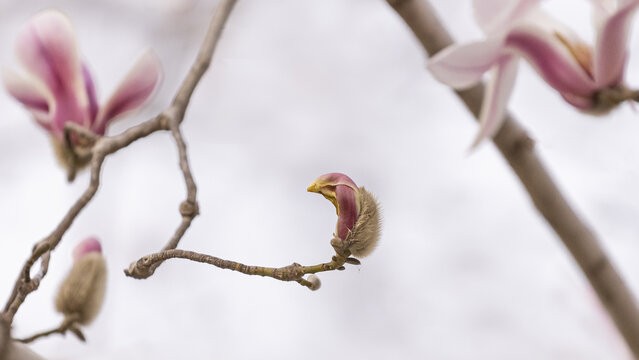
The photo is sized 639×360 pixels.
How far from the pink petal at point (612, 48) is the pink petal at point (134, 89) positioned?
8.5 inches

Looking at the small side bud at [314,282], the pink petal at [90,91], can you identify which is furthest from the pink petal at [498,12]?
the pink petal at [90,91]

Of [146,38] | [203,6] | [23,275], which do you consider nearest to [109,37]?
[146,38]

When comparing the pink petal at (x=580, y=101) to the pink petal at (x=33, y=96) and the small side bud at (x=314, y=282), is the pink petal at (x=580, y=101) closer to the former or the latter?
the small side bud at (x=314, y=282)

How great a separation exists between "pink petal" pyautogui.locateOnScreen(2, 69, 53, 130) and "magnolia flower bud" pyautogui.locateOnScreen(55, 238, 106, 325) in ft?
0.28

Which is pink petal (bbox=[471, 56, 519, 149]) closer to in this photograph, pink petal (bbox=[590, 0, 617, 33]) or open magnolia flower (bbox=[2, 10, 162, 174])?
pink petal (bbox=[590, 0, 617, 33])

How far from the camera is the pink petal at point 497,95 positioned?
230 millimetres

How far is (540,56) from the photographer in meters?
0.25

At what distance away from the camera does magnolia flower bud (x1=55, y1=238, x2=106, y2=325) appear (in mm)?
296

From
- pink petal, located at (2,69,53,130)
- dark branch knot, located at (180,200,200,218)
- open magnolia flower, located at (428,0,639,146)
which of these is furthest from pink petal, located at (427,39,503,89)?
pink petal, located at (2,69,53,130)

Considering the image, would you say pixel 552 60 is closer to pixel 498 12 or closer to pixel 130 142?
pixel 498 12

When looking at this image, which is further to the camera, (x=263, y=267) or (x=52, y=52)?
(x=52, y=52)

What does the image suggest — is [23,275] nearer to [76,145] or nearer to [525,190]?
[76,145]

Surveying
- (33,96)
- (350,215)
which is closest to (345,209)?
(350,215)

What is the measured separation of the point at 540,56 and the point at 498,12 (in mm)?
32
